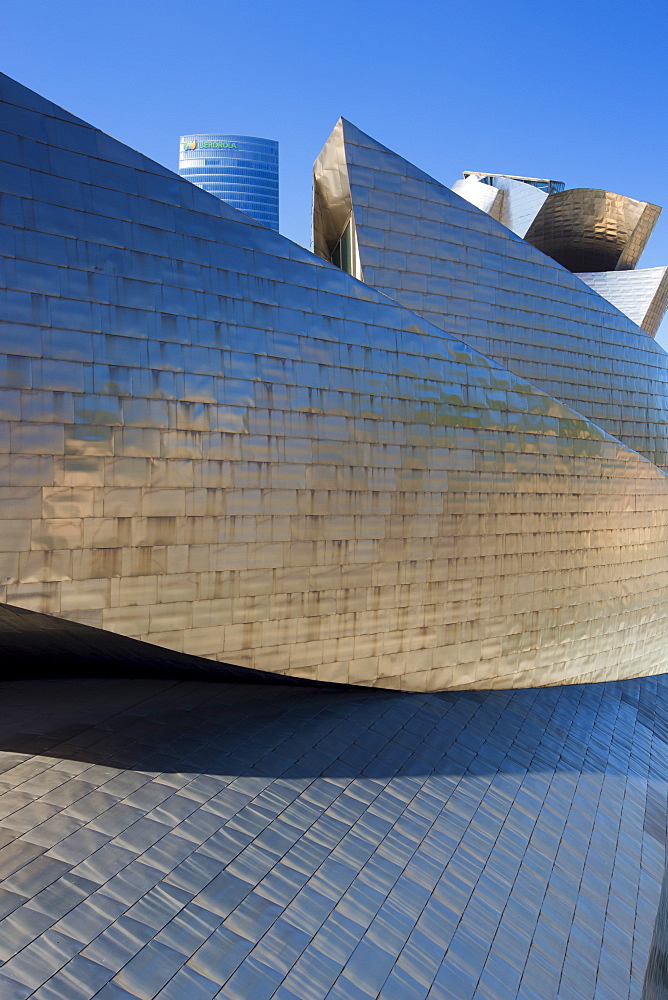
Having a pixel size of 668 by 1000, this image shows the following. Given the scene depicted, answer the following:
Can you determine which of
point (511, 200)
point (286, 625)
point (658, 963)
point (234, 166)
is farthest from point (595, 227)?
point (234, 166)

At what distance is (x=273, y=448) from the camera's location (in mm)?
10742

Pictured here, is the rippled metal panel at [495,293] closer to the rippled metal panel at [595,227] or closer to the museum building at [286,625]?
the museum building at [286,625]

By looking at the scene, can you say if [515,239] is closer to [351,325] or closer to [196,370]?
[351,325]

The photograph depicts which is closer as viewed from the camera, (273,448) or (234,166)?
(273,448)

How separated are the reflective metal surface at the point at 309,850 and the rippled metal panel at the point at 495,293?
29.4 ft

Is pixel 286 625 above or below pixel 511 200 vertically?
below

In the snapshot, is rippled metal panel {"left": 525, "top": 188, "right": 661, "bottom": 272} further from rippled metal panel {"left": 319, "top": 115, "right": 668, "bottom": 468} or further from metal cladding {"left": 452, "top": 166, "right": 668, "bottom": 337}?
rippled metal panel {"left": 319, "top": 115, "right": 668, "bottom": 468}

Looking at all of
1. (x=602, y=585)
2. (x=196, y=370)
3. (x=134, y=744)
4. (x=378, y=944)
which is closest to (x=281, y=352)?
(x=196, y=370)

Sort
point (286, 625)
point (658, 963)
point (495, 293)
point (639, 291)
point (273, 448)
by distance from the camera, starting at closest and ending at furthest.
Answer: point (658, 963) → point (273, 448) → point (286, 625) → point (495, 293) → point (639, 291)

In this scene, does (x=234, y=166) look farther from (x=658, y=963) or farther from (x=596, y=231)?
(x=658, y=963)

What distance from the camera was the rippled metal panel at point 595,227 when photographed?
23.2 m

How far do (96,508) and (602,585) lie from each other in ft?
39.9

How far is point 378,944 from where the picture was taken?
718 centimetres

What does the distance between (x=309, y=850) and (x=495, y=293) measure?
43.2ft
